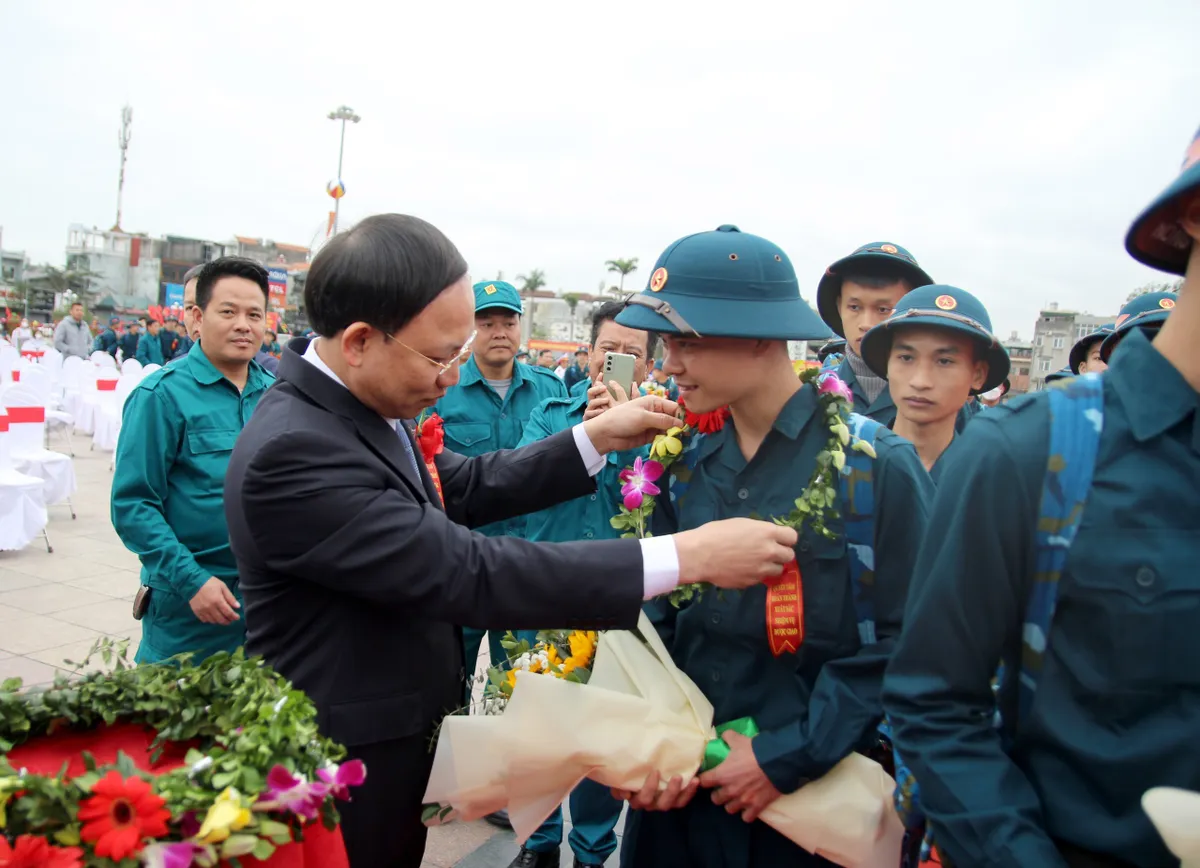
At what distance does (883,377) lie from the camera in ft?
12.7

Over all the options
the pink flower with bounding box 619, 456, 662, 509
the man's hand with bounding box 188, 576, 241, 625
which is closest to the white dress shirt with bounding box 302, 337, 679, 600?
the pink flower with bounding box 619, 456, 662, 509

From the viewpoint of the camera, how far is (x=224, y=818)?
1.16 m

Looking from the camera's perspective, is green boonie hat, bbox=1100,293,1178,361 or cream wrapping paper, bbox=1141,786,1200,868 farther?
green boonie hat, bbox=1100,293,1178,361

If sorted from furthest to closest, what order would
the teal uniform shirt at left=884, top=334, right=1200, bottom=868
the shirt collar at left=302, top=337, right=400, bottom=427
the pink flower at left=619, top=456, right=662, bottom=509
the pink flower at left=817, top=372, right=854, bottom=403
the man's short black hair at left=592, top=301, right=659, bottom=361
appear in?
the man's short black hair at left=592, top=301, right=659, bottom=361 → the pink flower at left=619, top=456, right=662, bottom=509 → the pink flower at left=817, top=372, right=854, bottom=403 → the shirt collar at left=302, top=337, right=400, bottom=427 → the teal uniform shirt at left=884, top=334, right=1200, bottom=868

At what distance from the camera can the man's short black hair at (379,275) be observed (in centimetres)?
176

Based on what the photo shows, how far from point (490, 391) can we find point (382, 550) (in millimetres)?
3020

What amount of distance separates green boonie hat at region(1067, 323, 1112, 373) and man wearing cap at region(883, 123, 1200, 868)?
13.1 ft

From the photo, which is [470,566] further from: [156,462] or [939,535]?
[156,462]

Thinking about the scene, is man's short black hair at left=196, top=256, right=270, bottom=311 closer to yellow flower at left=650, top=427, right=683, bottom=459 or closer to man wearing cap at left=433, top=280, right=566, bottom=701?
man wearing cap at left=433, top=280, right=566, bottom=701

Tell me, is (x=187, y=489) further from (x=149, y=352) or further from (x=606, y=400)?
(x=149, y=352)

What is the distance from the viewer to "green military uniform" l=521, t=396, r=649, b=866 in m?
3.37

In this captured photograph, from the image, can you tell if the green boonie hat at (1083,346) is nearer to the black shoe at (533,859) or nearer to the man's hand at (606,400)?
the man's hand at (606,400)

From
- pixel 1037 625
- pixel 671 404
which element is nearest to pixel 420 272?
pixel 671 404

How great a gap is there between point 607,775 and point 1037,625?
98 centimetres
